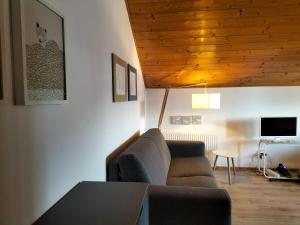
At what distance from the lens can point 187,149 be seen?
3.55m

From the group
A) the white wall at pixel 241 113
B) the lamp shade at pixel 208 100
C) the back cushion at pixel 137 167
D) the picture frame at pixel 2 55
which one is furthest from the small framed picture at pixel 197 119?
the picture frame at pixel 2 55

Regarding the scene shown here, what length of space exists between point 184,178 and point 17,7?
2254mm

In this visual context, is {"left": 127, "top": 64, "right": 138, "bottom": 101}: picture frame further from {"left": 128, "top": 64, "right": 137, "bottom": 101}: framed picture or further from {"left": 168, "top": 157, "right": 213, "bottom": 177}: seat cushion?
{"left": 168, "top": 157, "right": 213, "bottom": 177}: seat cushion

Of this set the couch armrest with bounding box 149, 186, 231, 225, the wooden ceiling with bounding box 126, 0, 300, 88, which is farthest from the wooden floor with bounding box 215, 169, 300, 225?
the wooden ceiling with bounding box 126, 0, 300, 88

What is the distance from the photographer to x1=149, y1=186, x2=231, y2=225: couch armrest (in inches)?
65.8

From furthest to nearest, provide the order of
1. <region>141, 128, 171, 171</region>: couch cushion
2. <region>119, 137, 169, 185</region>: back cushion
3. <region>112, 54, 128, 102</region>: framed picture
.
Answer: <region>141, 128, 171, 171</region>: couch cushion → <region>112, 54, 128, 102</region>: framed picture → <region>119, 137, 169, 185</region>: back cushion

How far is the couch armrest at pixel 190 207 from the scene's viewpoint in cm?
167

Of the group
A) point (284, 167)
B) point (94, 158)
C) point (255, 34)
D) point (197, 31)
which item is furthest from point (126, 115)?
point (284, 167)

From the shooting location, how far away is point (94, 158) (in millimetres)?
1751

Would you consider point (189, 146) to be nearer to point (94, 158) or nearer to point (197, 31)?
point (197, 31)

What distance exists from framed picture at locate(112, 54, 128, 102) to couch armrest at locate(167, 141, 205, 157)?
1274 millimetres

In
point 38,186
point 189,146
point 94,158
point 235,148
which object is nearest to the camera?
point 38,186

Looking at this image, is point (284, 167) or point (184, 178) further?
point (284, 167)

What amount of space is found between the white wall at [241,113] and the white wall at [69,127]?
2.10 metres
